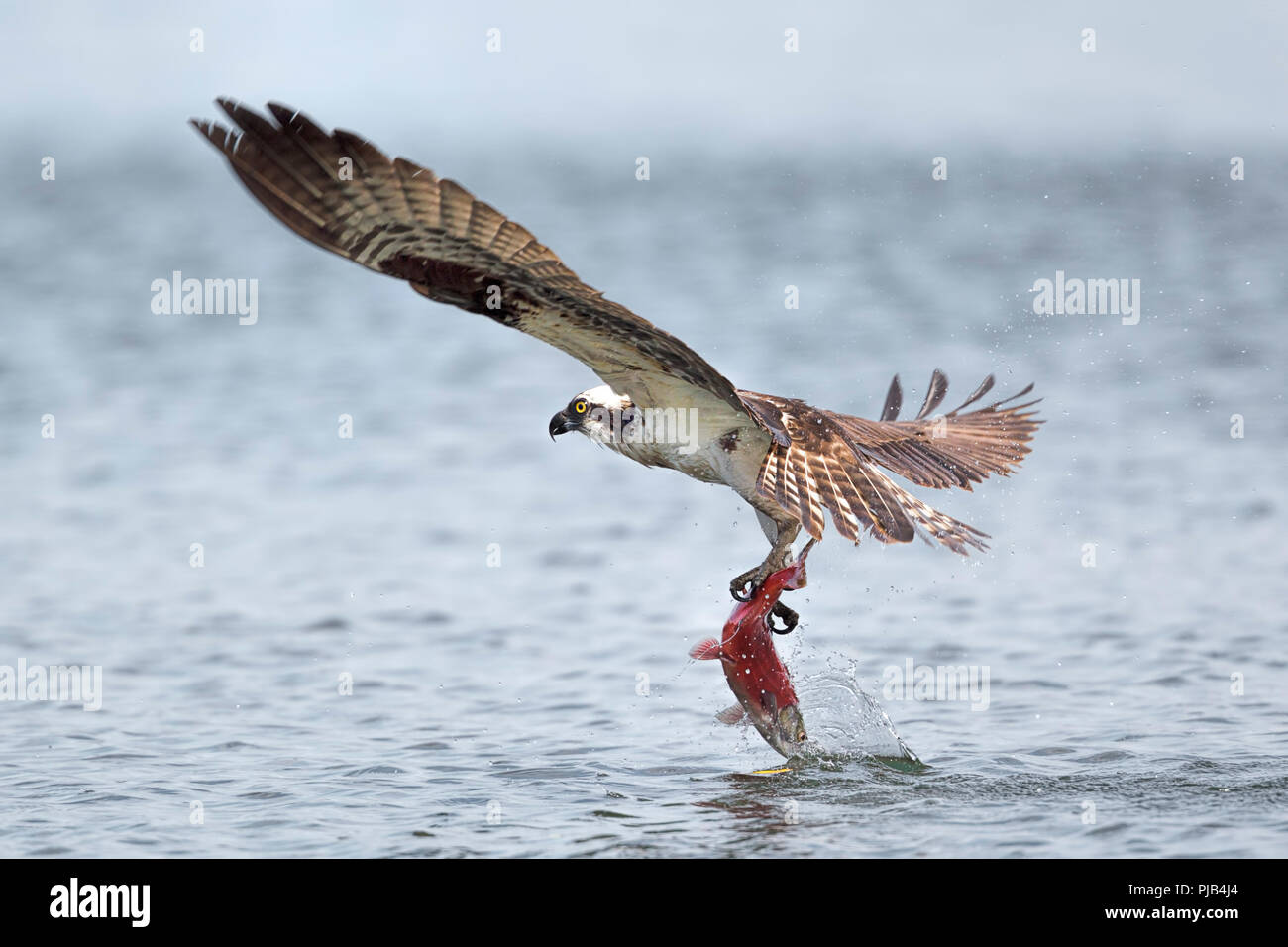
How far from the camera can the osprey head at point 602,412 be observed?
328 inches

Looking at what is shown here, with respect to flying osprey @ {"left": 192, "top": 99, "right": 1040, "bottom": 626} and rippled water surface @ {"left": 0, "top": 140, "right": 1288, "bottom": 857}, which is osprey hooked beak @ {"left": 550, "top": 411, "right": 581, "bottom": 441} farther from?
rippled water surface @ {"left": 0, "top": 140, "right": 1288, "bottom": 857}

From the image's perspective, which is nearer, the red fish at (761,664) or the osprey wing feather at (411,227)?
the osprey wing feather at (411,227)

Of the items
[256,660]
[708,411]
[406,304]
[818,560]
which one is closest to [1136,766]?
[708,411]

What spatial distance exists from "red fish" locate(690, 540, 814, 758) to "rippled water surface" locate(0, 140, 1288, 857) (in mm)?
276

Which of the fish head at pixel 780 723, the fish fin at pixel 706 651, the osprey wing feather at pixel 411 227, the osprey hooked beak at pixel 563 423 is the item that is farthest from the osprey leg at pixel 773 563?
the osprey wing feather at pixel 411 227

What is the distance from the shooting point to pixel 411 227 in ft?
21.2

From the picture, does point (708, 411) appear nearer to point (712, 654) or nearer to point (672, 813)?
point (712, 654)

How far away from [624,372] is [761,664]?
1.50 metres

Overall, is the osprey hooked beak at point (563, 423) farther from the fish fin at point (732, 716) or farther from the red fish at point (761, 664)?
the fish fin at point (732, 716)

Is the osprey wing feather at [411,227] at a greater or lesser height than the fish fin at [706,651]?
greater

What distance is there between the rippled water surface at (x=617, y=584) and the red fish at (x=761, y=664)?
0.28 m

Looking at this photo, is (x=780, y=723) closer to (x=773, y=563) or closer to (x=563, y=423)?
(x=773, y=563)

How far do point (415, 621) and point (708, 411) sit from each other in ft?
12.4

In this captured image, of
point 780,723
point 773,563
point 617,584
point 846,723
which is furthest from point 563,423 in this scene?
point 617,584
